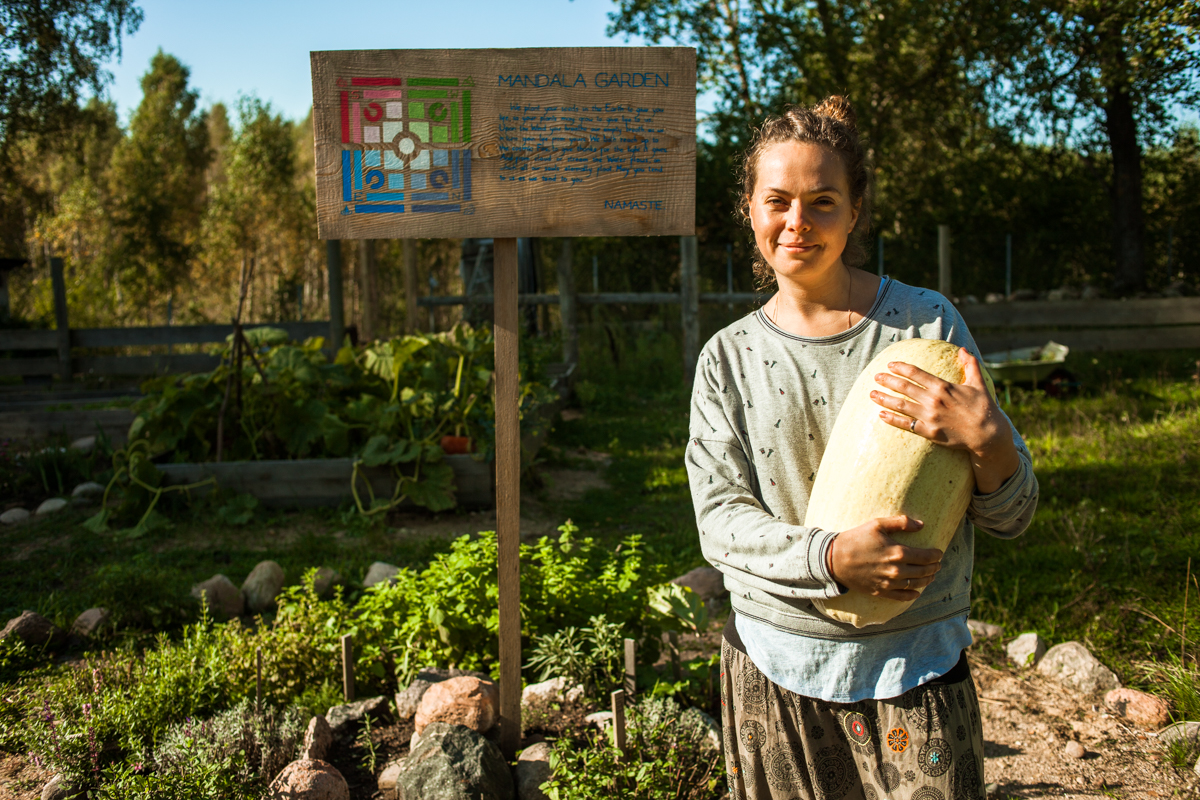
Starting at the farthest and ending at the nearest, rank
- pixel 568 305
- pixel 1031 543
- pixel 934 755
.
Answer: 1. pixel 568 305
2. pixel 1031 543
3. pixel 934 755

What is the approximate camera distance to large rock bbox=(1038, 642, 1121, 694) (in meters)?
2.80

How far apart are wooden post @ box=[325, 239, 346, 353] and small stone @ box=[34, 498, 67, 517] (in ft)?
9.06

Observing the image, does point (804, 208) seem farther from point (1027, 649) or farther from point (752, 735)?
point (1027, 649)

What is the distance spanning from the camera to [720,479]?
1.42 meters

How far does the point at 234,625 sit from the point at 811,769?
2.26m

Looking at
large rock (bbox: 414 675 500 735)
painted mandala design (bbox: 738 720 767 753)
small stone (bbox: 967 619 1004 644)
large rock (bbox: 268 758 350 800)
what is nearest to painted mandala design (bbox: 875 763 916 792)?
painted mandala design (bbox: 738 720 767 753)

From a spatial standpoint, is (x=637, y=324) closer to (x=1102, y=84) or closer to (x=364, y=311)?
(x=364, y=311)

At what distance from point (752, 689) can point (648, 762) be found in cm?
80

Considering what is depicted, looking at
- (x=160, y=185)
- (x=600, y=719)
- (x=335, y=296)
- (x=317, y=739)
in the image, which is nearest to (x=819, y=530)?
(x=600, y=719)

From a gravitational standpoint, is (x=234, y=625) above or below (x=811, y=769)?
below

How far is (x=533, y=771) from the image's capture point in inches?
87.7

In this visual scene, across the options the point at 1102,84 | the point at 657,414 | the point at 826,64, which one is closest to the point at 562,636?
the point at 657,414

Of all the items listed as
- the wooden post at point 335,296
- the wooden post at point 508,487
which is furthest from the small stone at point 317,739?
the wooden post at point 335,296

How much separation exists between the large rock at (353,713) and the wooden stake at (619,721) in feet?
2.94
